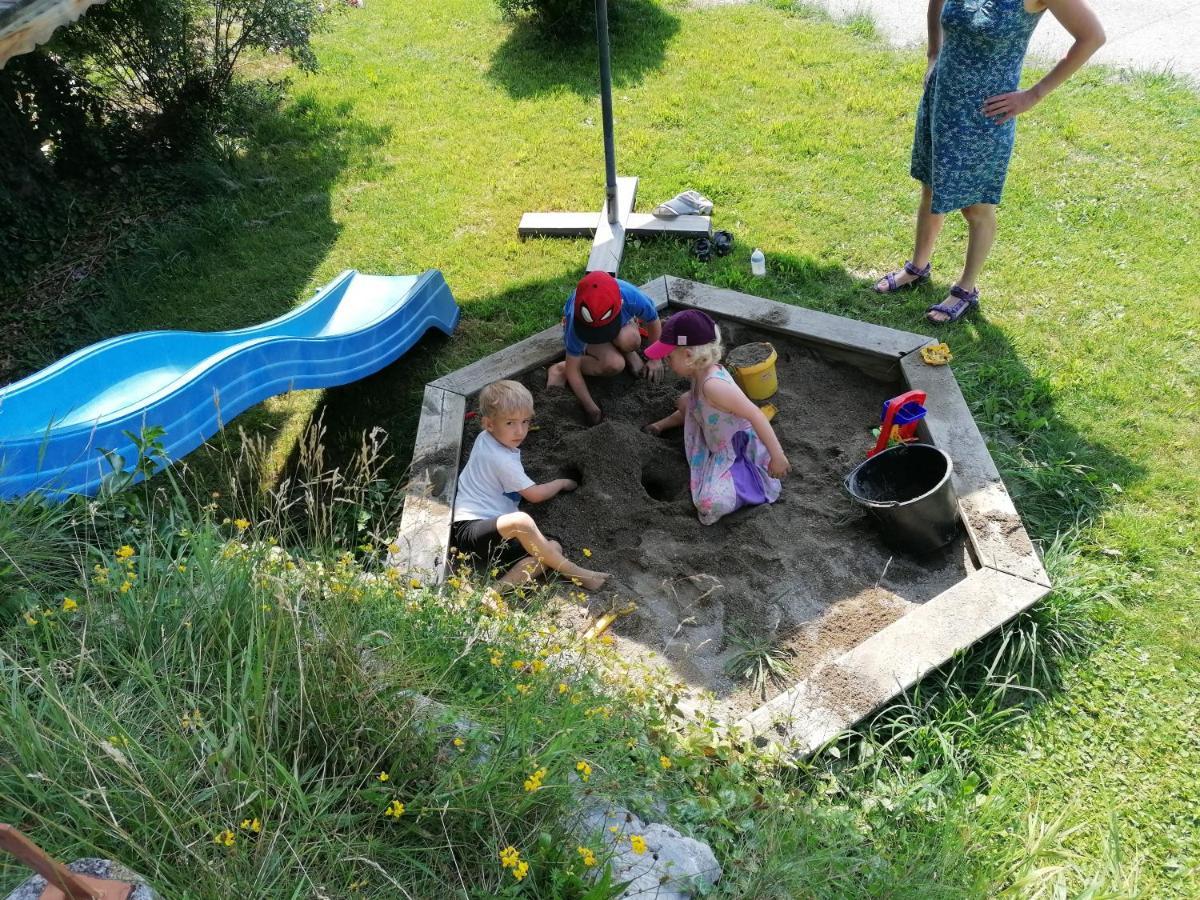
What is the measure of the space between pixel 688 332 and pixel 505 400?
91 cm

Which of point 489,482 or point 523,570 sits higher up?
point 489,482

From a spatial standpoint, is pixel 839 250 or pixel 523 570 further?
pixel 839 250

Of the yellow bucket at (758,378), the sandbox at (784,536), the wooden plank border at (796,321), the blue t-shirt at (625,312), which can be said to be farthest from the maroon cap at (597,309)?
the wooden plank border at (796,321)

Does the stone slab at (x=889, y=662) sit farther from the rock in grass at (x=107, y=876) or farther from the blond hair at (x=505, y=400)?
the rock in grass at (x=107, y=876)

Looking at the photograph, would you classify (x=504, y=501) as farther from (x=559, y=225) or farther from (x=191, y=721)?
(x=559, y=225)

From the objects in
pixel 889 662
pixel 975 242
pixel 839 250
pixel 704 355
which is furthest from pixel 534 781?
pixel 839 250

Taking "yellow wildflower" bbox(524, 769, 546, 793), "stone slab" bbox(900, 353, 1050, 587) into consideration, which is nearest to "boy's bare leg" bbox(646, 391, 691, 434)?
"stone slab" bbox(900, 353, 1050, 587)

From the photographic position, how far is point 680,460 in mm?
4391

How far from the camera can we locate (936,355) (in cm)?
444

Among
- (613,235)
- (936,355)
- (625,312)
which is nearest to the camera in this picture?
(936,355)

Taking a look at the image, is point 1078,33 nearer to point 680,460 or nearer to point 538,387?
point 680,460

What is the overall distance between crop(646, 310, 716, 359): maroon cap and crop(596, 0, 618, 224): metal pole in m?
2.30

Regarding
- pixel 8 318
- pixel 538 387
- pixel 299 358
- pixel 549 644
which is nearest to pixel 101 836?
pixel 549 644

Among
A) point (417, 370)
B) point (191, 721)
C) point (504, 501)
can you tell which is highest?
point (191, 721)
